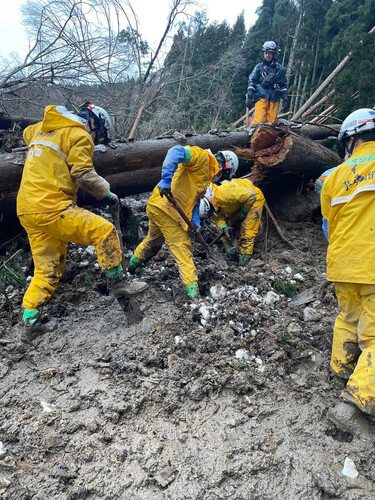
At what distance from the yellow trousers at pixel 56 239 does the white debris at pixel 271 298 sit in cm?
160

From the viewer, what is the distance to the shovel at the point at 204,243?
3.70 meters

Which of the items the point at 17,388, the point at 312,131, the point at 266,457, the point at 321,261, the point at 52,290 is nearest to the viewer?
the point at 266,457

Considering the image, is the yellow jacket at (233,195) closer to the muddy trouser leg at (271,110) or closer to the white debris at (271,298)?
the white debris at (271,298)

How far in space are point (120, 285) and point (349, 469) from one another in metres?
2.13

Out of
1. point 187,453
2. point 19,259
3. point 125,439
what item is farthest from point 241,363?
point 19,259

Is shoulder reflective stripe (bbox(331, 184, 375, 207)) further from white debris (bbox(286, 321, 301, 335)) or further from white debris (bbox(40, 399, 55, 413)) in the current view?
white debris (bbox(40, 399, 55, 413))

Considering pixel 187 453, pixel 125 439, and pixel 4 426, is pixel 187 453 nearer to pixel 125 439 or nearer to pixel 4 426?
pixel 125 439

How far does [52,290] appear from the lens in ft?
10.4

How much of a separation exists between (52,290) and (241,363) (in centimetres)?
174

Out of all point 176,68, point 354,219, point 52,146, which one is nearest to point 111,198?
point 52,146

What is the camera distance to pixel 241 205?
17.1ft

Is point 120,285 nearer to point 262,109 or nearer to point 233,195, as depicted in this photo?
point 233,195

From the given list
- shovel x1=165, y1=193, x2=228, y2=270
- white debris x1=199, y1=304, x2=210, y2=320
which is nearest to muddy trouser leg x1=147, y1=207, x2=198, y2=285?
shovel x1=165, y1=193, x2=228, y2=270

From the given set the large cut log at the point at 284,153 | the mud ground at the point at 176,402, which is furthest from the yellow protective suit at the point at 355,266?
the large cut log at the point at 284,153
